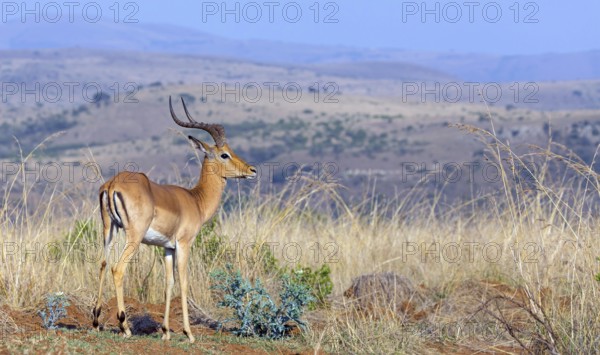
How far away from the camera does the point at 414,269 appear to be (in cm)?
1134

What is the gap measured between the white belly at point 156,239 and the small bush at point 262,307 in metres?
0.50

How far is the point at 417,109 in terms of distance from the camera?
277ft

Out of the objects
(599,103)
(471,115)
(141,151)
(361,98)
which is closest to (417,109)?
(361,98)

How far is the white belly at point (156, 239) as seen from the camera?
23.3 feet

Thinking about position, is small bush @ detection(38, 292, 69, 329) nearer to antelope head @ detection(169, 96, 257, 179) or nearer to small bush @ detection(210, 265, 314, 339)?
small bush @ detection(210, 265, 314, 339)

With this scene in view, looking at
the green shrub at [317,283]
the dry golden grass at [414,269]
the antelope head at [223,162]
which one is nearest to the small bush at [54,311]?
the dry golden grass at [414,269]

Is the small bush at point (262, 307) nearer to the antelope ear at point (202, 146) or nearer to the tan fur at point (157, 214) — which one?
the tan fur at point (157, 214)

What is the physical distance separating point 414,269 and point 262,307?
159 inches

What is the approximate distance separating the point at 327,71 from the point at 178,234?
181 meters

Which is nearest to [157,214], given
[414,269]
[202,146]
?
[202,146]

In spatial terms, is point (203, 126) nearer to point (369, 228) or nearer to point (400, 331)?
point (400, 331)

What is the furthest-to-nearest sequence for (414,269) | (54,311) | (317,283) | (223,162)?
1. (414,269)
2. (317,283)
3. (223,162)
4. (54,311)

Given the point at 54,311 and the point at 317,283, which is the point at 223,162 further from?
the point at 317,283

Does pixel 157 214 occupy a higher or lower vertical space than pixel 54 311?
higher
